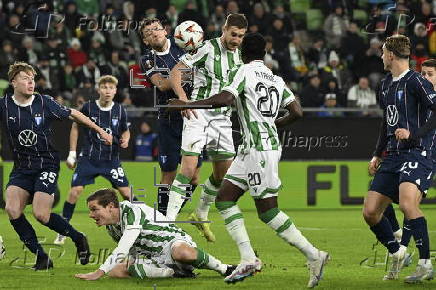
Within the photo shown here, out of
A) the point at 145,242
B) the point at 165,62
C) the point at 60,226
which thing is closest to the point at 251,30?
the point at 165,62

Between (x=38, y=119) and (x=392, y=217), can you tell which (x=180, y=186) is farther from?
(x=392, y=217)

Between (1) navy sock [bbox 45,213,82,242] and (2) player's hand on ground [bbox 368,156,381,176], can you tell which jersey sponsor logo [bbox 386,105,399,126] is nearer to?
(2) player's hand on ground [bbox 368,156,381,176]

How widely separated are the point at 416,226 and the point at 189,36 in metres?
3.21

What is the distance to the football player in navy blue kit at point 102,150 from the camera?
12.7 m

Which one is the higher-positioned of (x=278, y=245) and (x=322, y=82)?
(x=322, y=82)

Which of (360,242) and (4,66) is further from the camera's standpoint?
(4,66)

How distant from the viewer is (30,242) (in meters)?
9.48

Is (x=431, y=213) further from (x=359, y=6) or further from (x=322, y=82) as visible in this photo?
(x=359, y=6)

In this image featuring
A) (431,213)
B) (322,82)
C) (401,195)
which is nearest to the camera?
(401,195)

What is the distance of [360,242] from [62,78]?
327 inches

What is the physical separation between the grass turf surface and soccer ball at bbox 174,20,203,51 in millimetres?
2129

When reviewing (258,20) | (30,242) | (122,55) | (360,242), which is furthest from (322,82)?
(30,242)

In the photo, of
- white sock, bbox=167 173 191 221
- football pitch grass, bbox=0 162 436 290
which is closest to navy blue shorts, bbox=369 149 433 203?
football pitch grass, bbox=0 162 436 290

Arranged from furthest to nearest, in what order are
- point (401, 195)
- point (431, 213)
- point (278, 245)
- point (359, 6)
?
point (359, 6) < point (431, 213) < point (278, 245) < point (401, 195)
